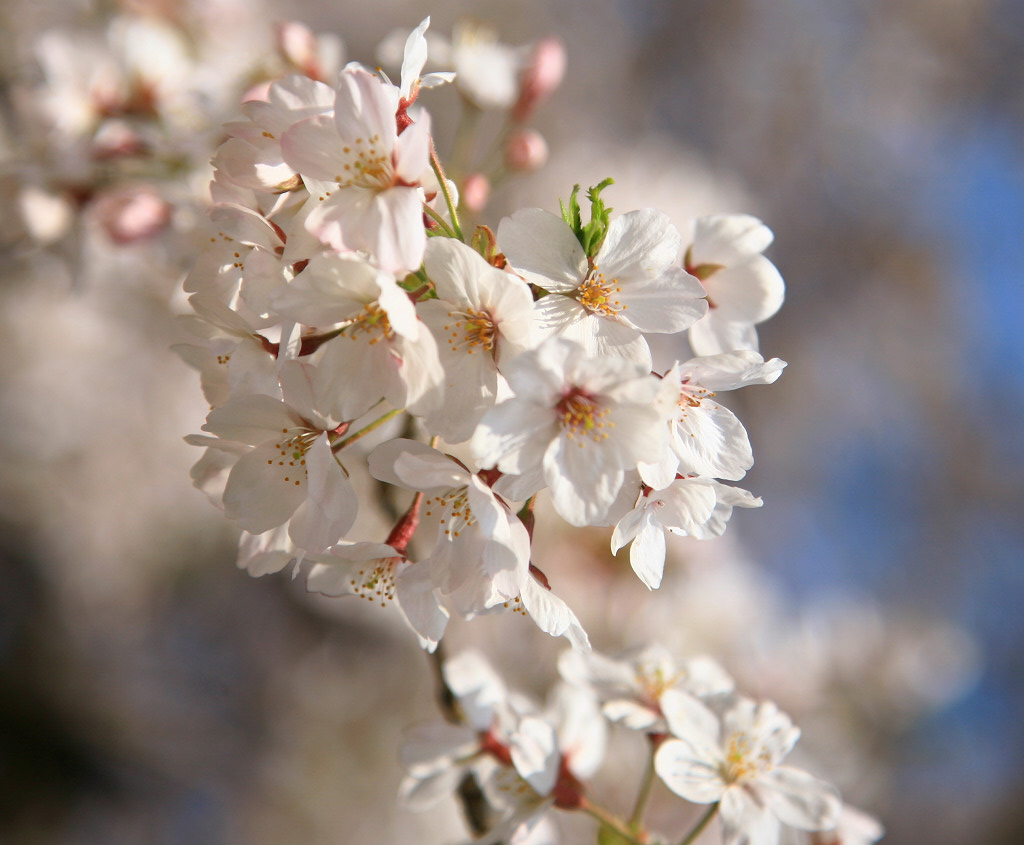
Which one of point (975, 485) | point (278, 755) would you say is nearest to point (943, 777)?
point (975, 485)

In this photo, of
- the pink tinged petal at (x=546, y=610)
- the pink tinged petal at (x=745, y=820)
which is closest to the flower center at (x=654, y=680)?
the pink tinged petal at (x=745, y=820)

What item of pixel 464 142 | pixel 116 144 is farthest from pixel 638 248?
pixel 116 144

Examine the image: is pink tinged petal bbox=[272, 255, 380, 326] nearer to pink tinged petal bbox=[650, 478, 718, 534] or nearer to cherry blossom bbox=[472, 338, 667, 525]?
cherry blossom bbox=[472, 338, 667, 525]

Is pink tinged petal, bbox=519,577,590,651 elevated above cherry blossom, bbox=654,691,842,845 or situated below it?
above

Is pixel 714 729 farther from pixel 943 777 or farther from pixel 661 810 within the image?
pixel 943 777

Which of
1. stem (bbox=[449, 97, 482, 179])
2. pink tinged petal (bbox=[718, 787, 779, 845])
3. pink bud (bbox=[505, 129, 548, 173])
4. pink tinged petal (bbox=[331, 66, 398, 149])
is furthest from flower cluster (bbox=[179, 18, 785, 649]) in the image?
stem (bbox=[449, 97, 482, 179])

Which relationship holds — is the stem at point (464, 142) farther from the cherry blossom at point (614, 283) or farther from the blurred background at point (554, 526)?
the cherry blossom at point (614, 283)
